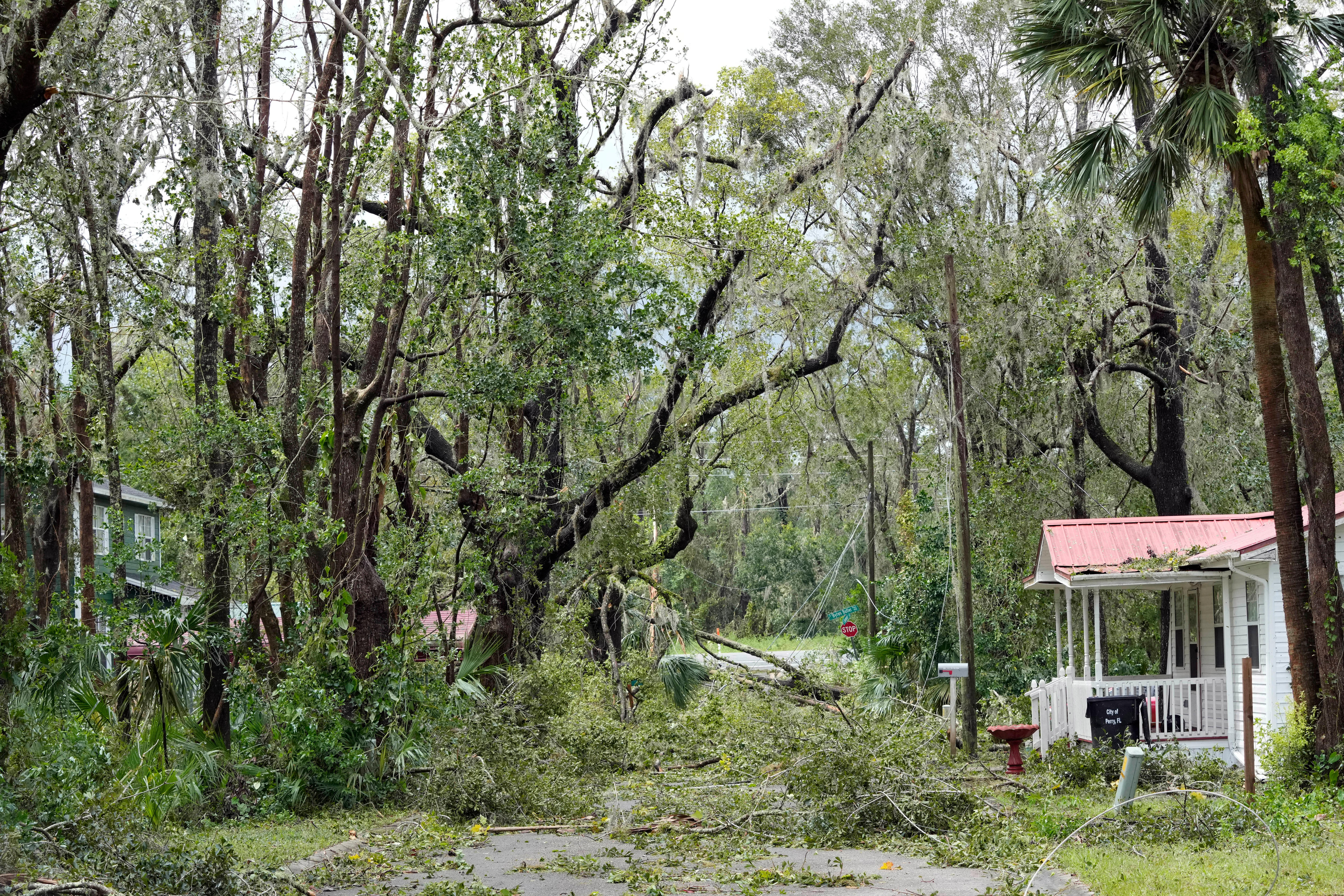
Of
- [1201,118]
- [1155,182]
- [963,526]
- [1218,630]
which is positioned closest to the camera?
[1201,118]

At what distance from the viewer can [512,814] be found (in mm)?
11961

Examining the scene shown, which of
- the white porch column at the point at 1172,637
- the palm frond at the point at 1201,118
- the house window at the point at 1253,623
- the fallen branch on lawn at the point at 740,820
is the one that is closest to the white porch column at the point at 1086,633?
the white porch column at the point at 1172,637

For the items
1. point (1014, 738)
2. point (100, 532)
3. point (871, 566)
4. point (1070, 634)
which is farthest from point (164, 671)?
point (100, 532)

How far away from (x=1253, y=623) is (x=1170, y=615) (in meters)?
4.33

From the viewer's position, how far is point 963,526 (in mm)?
17781

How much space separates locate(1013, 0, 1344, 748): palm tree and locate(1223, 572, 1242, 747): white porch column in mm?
3245

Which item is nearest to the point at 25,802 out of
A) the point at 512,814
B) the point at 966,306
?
the point at 512,814

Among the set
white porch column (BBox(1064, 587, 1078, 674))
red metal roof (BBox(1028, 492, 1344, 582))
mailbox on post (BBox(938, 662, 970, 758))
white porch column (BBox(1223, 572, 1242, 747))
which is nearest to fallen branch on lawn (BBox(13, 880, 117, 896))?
mailbox on post (BBox(938, 662, 970, 758))

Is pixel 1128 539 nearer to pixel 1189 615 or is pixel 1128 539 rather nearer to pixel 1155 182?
pixel 1189 615

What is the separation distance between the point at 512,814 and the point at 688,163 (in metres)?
12.0

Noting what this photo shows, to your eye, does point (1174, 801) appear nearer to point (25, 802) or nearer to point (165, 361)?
point (25, 802)

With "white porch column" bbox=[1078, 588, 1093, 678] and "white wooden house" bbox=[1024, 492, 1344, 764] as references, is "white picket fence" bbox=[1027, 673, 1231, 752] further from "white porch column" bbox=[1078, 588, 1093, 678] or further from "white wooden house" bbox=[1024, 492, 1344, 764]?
"white porch column" bbox=[1078, 588, 1093, 678]

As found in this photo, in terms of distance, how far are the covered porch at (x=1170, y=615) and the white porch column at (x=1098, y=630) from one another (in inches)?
0.9

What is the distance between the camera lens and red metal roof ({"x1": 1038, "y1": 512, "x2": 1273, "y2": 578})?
17391 mm
